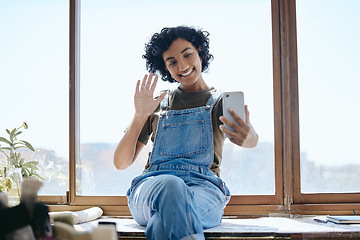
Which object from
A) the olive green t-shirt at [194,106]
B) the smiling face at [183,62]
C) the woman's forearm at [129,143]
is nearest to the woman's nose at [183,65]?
the smiling face at [183,62]

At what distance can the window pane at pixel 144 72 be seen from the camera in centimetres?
213

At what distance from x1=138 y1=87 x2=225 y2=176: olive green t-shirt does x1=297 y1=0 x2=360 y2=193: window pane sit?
43 centimetres

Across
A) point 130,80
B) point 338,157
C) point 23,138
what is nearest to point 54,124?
point 23,138

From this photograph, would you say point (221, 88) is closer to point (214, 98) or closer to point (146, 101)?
point (214, 98)

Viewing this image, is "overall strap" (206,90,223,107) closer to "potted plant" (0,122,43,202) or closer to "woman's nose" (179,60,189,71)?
"woman's nose" (179,60,189,71)

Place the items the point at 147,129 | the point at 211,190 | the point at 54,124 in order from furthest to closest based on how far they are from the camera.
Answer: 1. the point at 54,124
2. the point at 147,129
3. the point at 211,190

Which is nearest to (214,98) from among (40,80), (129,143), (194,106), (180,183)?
(194,106)

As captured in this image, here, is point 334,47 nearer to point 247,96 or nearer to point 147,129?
point 247,96

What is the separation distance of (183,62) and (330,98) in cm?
69

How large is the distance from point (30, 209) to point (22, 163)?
1633 mm

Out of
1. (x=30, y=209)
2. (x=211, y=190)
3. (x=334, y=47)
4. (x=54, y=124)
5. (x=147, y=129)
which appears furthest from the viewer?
(x=54, y=124)

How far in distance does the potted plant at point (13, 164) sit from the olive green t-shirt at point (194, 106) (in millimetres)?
560

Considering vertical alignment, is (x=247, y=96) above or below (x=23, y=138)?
above

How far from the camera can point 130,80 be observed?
7.31 feet
